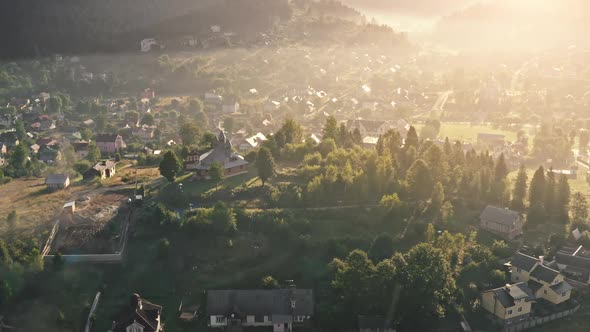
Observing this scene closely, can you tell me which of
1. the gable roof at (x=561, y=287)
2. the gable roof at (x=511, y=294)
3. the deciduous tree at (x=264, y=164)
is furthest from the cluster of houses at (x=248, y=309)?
the gable roof at (x=561, y=287)

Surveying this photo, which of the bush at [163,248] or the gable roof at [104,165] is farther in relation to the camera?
the gable roof at [104,165]

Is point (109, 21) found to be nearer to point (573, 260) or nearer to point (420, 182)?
point (420, 182)

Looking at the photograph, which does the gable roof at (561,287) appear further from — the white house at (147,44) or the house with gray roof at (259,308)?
the white house at (147,44)

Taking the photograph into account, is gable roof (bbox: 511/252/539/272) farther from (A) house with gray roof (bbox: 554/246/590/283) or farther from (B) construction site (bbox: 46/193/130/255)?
(B) construction site (bbox: 46/193/130/255)

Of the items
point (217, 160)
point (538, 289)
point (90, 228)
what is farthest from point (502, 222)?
point (90, 228)

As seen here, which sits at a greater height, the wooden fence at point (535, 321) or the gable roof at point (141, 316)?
the gable roof at point (141, 316)

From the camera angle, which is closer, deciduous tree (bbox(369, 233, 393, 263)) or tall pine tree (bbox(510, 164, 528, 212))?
deciduous tree (bbox(369, 233, 393, 263))

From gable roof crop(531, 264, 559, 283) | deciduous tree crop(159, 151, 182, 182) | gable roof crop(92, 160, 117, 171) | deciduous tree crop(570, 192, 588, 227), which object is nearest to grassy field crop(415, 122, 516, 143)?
deciduous tree crop(570, 192, 588, 227)
